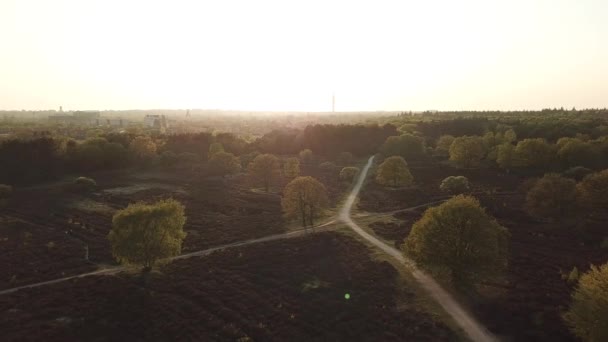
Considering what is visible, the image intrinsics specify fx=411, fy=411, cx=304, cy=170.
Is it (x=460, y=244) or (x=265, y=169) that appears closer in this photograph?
(x=460, y=244)

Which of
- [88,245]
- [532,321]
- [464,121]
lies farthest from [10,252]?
[464,121]

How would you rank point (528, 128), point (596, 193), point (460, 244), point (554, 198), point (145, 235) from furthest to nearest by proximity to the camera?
point (528, 128) → point (554, 198) → point (596, 193) → point (145, 235) → point (460, 244)

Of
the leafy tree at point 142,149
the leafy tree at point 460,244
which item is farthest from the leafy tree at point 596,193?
the leafy tree at point 142,149

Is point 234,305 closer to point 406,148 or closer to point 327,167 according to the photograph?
point 327,167

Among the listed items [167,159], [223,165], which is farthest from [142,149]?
[223,165]

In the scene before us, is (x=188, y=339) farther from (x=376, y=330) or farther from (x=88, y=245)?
(x=88, y=245)
